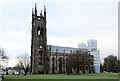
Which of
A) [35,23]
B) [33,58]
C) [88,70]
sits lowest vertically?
[88,70]

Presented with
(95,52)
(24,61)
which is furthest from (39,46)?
(95,52)

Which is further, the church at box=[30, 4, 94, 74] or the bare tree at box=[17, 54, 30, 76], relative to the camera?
the church at box=[30, 4, 94, 74]

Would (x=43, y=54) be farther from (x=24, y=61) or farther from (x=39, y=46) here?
(x=24, y=61)

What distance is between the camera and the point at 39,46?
217 ft

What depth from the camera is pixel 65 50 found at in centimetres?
7381

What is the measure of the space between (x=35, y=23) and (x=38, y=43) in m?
8.11

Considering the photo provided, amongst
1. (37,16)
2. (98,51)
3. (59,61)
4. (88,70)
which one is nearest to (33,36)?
(37,16)

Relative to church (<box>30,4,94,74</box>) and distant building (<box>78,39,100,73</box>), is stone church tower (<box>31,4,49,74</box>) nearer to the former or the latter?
church (<box>30,4,94,74</box>)

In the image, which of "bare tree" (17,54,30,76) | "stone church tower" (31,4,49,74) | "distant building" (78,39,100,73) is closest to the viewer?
"bare tree" (17,54,30,76)

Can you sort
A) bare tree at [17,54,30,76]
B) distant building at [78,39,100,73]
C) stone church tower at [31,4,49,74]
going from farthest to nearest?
distant building at [78,39,100,73]
stone church tower at [31,4,49,74]
bare tree at [17,54,30,76]

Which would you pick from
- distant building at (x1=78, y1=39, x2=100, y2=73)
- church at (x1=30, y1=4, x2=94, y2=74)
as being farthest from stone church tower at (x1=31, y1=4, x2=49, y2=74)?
distant building at (x1=78, y1=39, x2=100, y2=73)

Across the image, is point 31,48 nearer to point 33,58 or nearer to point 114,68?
point 33,58

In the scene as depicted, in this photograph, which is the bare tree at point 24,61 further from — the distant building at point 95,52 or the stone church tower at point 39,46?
the distant building at point 95,52

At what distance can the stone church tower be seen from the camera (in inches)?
2511
